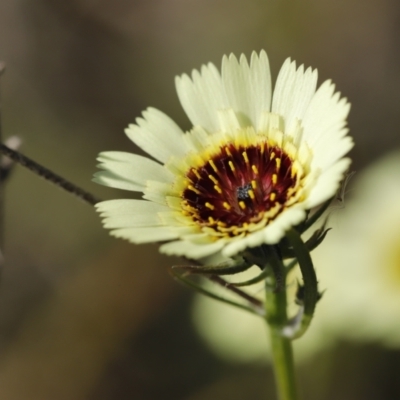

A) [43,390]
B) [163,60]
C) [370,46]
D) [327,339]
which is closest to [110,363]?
[43,390]

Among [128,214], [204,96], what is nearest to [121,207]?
[128,214]

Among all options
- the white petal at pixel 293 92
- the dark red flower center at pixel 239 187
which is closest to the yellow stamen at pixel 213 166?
the dark red flower center at pixel 239 187

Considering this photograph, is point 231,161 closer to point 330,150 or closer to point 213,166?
point 213,166

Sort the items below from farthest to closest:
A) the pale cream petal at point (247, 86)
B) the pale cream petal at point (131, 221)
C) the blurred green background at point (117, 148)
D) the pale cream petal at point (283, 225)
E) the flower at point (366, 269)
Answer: the blurred green background at point (117, 148) < the flower at point (366, 269) < the pale cream petal at point (247, 86) < the pale cream petal at point (131, 221) < the pale cream petal at point (283, 225)

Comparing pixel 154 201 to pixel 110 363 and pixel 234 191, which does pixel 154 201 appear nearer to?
pixel 234 191

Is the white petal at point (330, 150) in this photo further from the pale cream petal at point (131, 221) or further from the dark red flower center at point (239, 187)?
the pale cream petal at point (131, 221)

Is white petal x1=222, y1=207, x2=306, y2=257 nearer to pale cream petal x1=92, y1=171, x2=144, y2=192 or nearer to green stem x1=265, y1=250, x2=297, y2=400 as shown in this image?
green stem x1=265, y1=250, x2=297, y2=400
